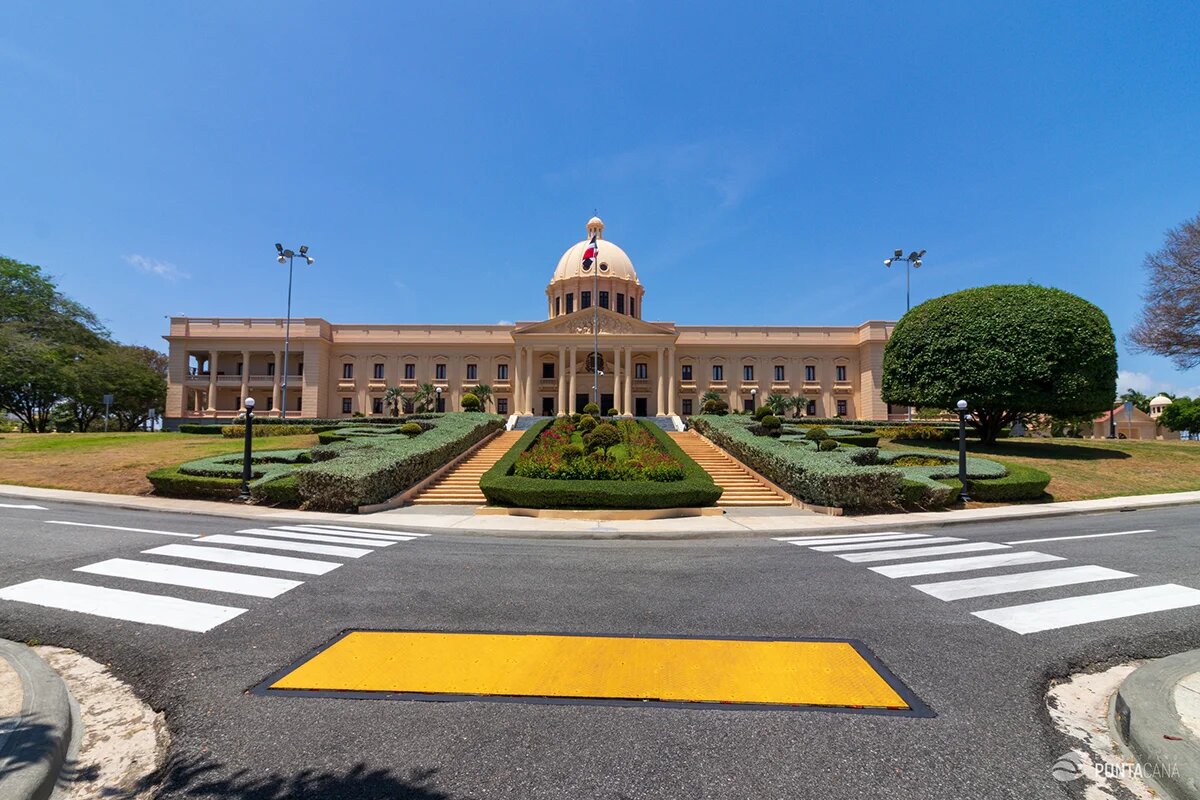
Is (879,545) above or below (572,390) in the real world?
below

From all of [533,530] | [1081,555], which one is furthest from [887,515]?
[533,530]

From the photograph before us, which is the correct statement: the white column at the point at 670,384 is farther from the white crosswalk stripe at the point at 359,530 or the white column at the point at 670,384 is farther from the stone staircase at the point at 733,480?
the white crosswalk stripe at the point at 359,530

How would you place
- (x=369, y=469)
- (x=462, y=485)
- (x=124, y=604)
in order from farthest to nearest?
(x=462, y=485) < (x=369, y=469) < (x=124, y=604)

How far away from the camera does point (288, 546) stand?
9.33 m

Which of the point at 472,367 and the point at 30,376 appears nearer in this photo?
the point at 30,376

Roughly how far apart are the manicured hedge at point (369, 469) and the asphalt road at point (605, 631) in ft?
19.4

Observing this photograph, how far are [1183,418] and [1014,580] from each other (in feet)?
287

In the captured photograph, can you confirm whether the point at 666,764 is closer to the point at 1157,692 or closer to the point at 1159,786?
the point at 1159,786

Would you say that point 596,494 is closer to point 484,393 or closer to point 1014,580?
point 1014,580

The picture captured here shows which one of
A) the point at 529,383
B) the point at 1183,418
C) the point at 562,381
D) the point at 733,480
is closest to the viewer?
the point at 733,480

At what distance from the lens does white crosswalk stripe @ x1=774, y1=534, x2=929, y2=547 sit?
36.9 feet

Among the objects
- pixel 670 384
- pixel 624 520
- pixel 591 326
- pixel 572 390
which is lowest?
pixel 624 520

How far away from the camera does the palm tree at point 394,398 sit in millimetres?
55750

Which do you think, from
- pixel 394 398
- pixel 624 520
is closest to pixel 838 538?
pixel 624 520
